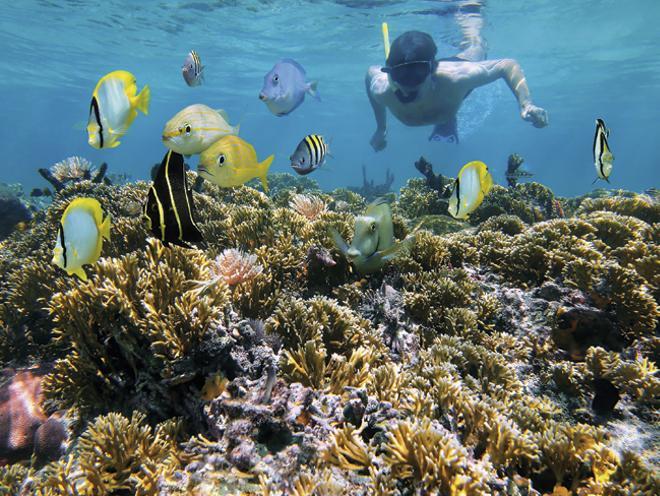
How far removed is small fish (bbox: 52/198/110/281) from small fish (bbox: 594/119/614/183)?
503 centimetres

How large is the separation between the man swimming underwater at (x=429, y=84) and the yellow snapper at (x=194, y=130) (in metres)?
7.52

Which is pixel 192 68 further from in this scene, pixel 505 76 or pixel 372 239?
pixel 505 76

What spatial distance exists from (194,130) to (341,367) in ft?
7.55

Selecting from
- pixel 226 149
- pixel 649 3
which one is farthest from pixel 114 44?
pixel 649 3

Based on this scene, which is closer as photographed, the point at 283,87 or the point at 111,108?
the point at 111,108

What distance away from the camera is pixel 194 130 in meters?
2.91

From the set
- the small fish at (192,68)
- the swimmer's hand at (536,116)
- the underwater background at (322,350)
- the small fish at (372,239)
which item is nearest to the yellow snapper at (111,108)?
the underwater background at (322,350)

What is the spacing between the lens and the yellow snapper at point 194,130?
9.31 ft

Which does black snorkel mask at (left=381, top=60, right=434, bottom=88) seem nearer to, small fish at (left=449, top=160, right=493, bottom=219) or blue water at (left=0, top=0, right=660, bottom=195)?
blue water at (left=0, top=0, right=660, bottom=195)

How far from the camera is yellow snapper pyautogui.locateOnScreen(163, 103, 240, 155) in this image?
2.84m

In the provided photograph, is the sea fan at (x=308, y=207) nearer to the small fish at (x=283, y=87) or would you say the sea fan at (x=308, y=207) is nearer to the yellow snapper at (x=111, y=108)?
the small fish at (x=283, y=87)

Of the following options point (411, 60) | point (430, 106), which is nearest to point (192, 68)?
point (411, 60)

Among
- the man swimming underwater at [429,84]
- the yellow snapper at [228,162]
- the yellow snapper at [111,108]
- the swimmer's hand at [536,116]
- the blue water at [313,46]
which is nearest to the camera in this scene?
the yellow snapper at [111,108]

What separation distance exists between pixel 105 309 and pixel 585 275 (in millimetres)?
4747
